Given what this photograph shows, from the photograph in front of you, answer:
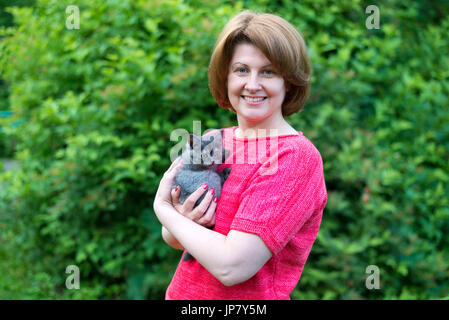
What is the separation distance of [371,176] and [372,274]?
83 cm

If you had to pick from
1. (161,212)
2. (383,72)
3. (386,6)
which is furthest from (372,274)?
(386,6)

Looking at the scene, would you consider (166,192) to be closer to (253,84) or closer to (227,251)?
(227,251)

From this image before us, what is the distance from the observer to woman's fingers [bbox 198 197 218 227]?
157 centimetres

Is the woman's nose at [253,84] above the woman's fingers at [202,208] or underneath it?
above

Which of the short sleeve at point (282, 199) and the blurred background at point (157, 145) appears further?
the blurred background at point (157, 145)

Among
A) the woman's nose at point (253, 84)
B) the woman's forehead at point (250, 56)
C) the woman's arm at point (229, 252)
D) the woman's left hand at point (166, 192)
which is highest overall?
the woman's forehead at point (250, 56)

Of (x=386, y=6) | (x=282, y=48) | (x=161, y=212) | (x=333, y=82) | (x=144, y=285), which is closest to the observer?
(x=282, y=48)

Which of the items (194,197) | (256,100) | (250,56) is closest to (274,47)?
(250,56)

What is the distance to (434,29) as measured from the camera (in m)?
4.77

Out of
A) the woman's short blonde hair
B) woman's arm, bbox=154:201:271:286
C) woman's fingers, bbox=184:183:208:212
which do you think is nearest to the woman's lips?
the woman's short blonde hair

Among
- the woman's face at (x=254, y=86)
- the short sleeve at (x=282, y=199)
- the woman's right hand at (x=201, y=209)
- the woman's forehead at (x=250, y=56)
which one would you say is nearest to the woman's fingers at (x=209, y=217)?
the woman's right hand at (x=201, y=209)

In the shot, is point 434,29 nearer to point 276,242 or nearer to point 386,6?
point 386,6

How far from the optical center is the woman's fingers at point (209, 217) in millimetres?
1569

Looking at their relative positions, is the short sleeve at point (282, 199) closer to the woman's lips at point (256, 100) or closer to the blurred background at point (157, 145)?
the woman's lips at point (256, 100)
